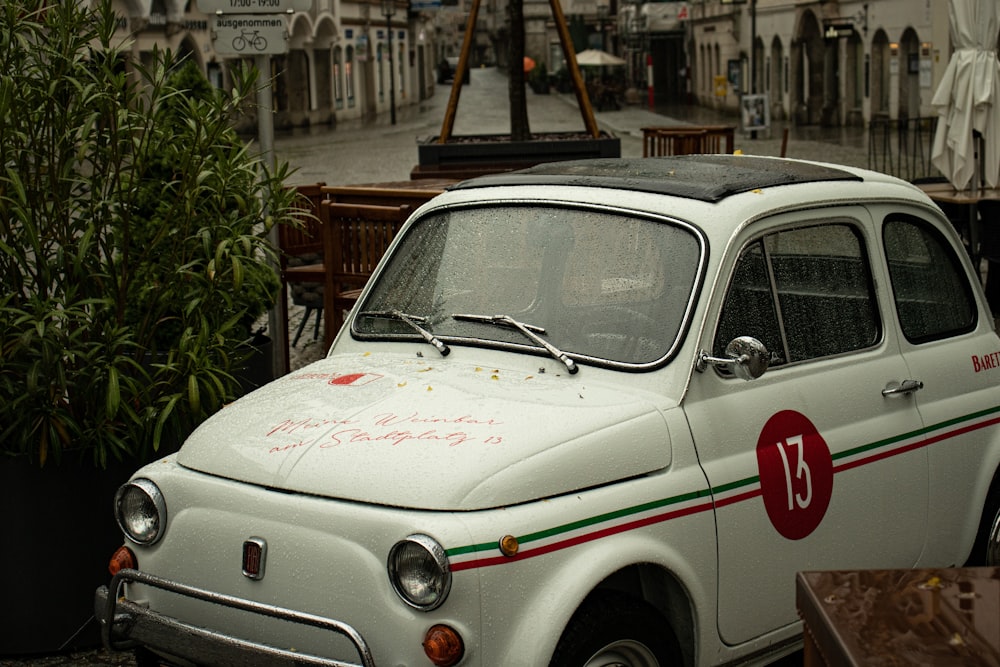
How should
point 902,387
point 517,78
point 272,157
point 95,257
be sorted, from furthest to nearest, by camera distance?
point 517,78 → point 272,157 → point 95,257 → point 902,387

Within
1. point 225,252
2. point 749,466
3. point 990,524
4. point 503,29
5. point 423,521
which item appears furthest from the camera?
point 503,29

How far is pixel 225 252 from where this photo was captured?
19.7 ft

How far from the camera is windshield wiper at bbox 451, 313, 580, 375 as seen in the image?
4.64 m

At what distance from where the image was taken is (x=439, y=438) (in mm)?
4133

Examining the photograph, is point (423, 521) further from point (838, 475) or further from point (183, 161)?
point (183, 161)

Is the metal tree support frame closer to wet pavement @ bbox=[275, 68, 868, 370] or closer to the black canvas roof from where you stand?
wet pavement @ bbox=[275, 68, 868, 370]

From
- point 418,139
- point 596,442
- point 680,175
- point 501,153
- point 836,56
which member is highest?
point 836,56

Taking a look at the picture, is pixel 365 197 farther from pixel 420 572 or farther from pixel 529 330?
pixel 420 572

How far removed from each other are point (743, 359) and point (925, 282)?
1354mm

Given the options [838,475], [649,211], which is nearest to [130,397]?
[649,211]

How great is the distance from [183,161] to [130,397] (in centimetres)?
91

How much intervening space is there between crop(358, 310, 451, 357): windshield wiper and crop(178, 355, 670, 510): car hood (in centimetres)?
13

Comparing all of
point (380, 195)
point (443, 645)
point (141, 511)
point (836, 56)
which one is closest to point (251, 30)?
point (380, 195)

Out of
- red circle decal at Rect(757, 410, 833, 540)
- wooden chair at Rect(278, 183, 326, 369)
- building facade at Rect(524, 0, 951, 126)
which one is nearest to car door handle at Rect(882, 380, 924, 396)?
red circle decal at Rect(757, 410, 833, 540)
